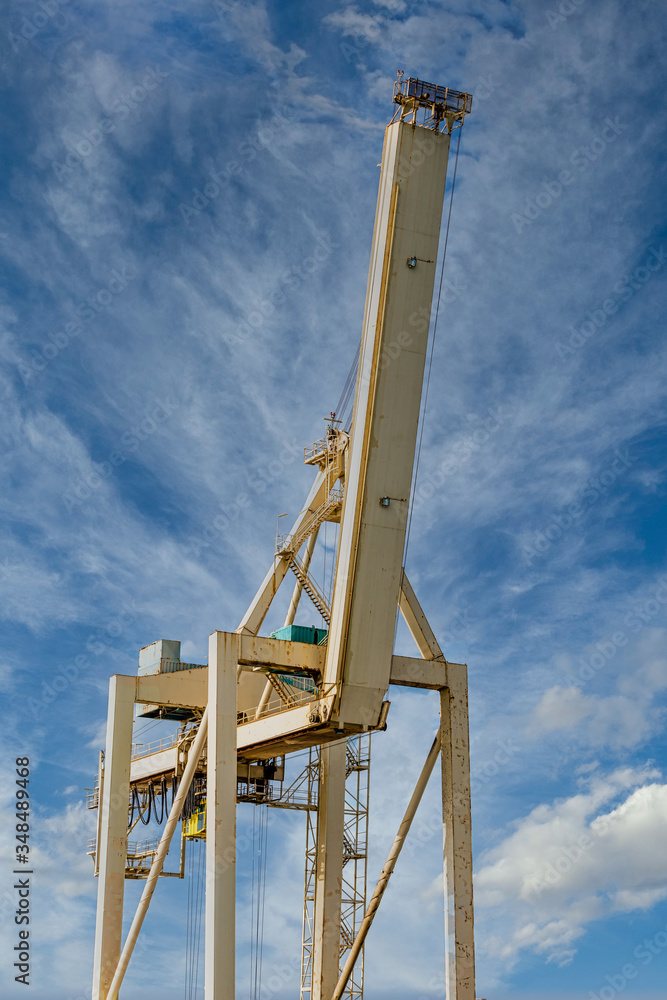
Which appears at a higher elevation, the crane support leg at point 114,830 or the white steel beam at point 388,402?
the white steel beam at point 388,402

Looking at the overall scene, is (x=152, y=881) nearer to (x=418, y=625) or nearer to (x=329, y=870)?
(x=329, y=870)

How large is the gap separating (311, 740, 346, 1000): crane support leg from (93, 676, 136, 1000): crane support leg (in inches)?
246

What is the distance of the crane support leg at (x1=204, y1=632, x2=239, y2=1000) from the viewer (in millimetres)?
26469

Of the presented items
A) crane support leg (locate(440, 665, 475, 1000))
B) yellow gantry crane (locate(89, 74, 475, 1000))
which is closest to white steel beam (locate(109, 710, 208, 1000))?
yellow gantry crane (locate(89, 74, 475, 1000))

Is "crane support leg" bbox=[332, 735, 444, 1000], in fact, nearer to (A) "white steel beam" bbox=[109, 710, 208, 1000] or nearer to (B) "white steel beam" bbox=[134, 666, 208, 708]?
(A) "white steel beam" bbox=[109, 710, 208, 1000]

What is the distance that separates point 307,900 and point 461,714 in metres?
11.1

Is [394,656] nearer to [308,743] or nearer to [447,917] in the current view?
Result: [308,743]

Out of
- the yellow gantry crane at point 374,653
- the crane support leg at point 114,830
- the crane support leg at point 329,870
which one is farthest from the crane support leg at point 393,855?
the crane support leg at point 114,830

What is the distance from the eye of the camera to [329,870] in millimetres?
36656

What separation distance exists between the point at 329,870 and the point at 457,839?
8564 mm

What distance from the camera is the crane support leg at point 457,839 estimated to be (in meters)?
28.3

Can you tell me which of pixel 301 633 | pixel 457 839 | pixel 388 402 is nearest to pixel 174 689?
pixel 301 633

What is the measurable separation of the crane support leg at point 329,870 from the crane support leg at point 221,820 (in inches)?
343

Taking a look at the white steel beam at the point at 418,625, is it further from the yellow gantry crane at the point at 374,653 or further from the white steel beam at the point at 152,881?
the white steel beam at the point at 152,881
